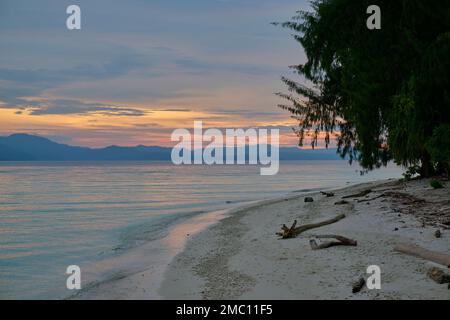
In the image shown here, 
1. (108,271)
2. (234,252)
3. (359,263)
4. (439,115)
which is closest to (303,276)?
(359,263)

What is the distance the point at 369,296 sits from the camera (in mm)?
7988

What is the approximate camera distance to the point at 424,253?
9789 mm

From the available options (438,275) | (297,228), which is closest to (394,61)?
(297,228)

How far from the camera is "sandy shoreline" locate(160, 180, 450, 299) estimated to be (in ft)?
28.3

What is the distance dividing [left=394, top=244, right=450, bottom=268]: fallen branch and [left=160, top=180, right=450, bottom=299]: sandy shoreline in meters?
0.16

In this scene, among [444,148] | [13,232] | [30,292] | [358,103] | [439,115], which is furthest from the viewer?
[13,232]

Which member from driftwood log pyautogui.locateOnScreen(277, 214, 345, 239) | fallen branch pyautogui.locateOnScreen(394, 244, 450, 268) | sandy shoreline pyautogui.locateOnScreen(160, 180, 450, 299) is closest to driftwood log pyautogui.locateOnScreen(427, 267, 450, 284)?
sandy shoreline pyautogui.locateOnScreen(160, 180, 450, 299)

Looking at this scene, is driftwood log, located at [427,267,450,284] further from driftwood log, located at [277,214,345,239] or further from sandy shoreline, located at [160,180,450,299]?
driftwood log, located at [277,214,345,239]

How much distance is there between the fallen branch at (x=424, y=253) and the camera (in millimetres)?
9148

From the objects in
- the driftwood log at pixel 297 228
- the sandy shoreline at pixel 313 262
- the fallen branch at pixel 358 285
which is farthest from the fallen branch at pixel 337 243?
the fallen branch at pixel 358 285

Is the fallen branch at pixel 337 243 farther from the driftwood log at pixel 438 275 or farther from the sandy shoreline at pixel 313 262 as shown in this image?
the driftwood log at pixel 438 275

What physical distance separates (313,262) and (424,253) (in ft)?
7.94

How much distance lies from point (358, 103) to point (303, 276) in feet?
37.6
